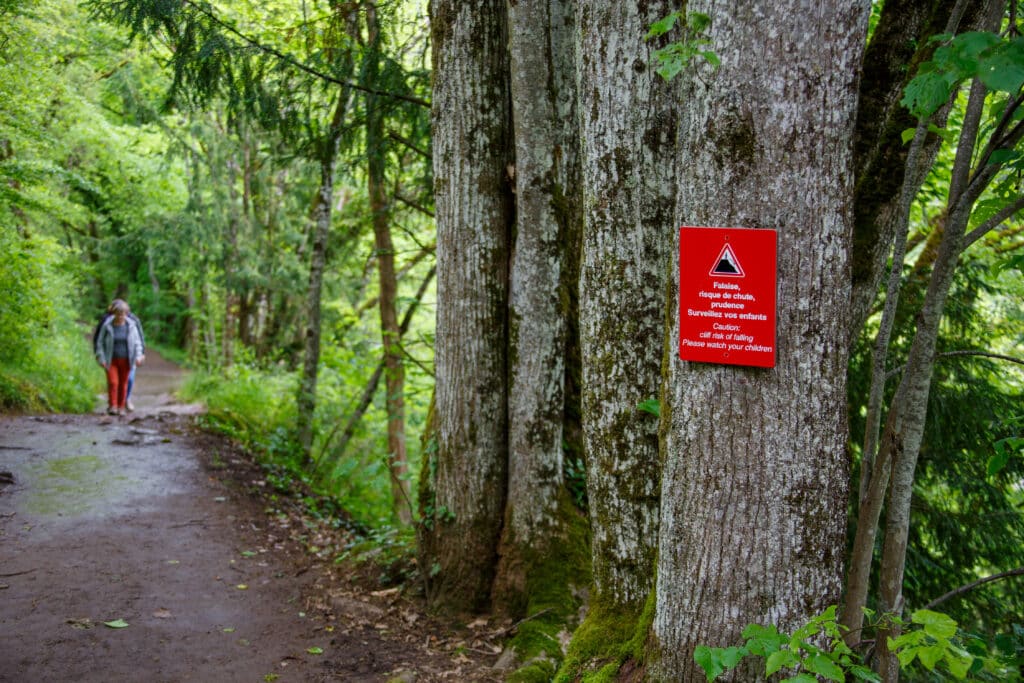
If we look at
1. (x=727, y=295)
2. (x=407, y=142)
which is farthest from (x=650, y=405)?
(x=407, y=142)

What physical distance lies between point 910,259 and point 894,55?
220 inches

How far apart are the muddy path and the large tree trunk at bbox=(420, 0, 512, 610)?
2.41 feet

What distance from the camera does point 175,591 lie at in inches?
228

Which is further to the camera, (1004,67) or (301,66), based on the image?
(301,66)

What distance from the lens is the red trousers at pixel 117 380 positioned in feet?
38.2

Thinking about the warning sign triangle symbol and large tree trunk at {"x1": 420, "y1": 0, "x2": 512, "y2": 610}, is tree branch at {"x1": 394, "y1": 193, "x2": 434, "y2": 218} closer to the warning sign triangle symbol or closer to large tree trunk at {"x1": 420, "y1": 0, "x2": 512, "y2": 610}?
large tree trunk at {"x1": 420, "y1": 0, "x2": 512, "y2": 610}

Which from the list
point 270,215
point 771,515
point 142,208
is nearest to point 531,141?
point 771,515

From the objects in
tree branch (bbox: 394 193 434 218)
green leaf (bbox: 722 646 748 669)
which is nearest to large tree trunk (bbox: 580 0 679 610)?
green leaf (bbox: 722 646 748 669)

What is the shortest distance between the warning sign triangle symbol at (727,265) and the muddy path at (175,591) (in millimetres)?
3154

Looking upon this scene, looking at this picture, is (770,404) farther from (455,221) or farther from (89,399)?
(89,399)

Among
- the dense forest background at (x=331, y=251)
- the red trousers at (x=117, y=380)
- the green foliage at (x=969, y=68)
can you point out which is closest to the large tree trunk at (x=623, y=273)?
the dense forest background at (x=331, y=251)

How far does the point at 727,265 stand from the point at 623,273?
37.1 inches

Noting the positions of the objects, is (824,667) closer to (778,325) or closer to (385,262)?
(778,325)

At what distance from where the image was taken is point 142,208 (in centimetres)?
1742
